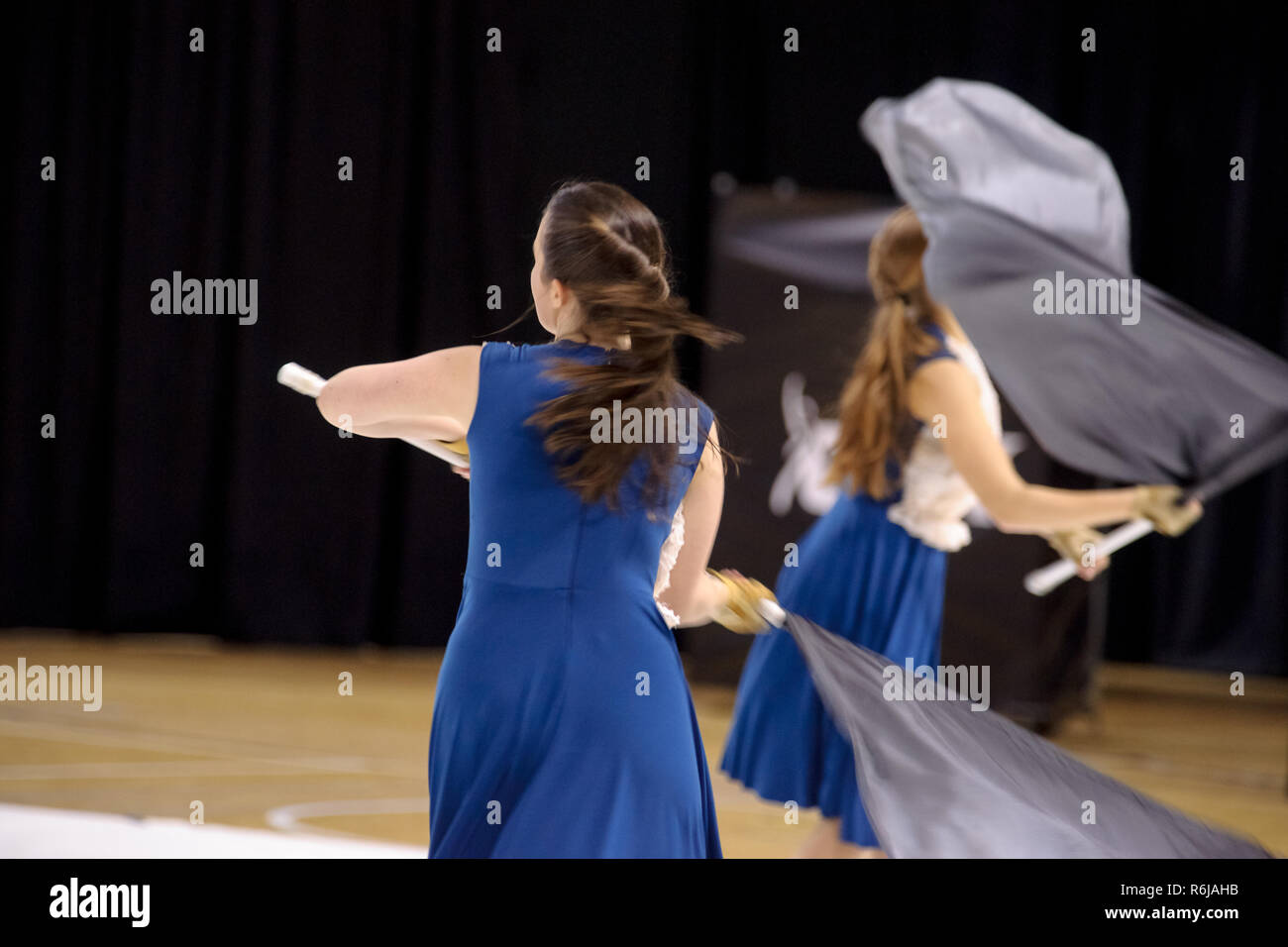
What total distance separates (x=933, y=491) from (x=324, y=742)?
119 inches

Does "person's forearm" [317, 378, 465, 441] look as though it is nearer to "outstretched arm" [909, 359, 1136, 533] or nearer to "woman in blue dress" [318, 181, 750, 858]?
"woman in blue dress" [318, 181, 750, 858]

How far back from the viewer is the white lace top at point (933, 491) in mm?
3021

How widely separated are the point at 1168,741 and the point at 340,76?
15.6 ft

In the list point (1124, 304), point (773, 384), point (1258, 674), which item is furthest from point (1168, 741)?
point (1124, 304)

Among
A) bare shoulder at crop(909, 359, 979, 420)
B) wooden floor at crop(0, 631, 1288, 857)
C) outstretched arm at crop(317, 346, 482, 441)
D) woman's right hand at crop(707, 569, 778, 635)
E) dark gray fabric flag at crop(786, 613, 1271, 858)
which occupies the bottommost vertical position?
wooden floor at crop(0, 631, 1288, 857)

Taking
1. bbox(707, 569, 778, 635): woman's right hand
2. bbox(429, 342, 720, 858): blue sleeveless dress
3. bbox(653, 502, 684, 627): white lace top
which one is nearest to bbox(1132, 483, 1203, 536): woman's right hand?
bbox(707, 569, 778, 635): woman's right hand

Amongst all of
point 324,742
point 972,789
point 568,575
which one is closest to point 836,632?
point 972,789

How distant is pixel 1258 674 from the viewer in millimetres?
7000

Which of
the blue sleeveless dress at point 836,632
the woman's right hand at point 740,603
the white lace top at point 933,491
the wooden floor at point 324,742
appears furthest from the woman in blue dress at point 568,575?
the wooden floor at point 324,742

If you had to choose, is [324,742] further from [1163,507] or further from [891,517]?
[1163,507]

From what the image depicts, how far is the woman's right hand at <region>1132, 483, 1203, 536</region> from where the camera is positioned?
3041 mm

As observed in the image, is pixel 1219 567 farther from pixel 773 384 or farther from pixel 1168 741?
pixel 773 384

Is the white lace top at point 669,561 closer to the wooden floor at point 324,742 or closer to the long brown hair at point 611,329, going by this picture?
the long brown hair at point 611,329

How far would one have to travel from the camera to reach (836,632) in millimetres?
3039
